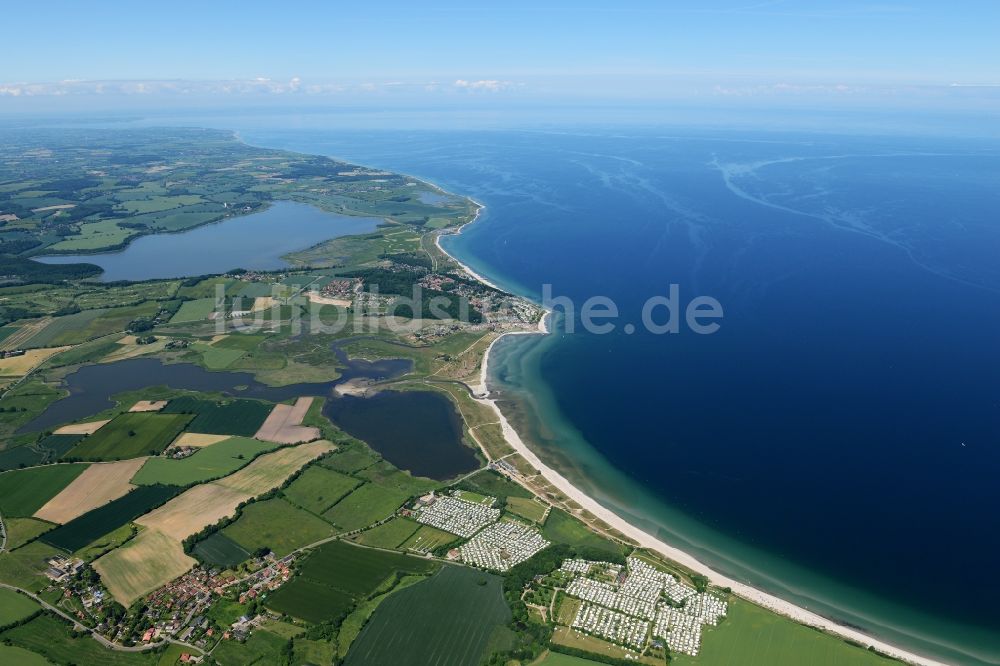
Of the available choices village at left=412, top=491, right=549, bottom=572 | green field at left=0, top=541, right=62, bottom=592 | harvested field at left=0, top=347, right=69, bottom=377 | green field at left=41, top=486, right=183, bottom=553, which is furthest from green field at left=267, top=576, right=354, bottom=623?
harvested field at left=0, top=347, right=69, bottom=377

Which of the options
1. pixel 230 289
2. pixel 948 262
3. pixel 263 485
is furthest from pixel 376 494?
pixel 948 262

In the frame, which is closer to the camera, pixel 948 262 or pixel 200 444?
pixel 200 444

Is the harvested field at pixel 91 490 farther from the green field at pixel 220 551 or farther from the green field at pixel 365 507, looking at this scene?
the green field at pixel 365 507

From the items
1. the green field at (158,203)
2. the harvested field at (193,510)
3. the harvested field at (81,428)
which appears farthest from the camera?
the green field at (158,203)

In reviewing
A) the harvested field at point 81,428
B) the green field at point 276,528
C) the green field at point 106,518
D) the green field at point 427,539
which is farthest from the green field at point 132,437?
the green field at point 427,539

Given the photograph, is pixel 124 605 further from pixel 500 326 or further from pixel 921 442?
pixel 921 442

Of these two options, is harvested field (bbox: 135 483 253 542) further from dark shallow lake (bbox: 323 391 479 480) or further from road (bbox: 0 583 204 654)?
dark shallow lake (bbox: 323 391 479 480)
